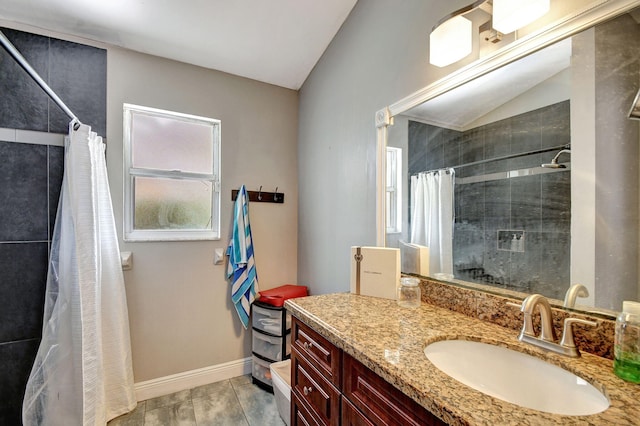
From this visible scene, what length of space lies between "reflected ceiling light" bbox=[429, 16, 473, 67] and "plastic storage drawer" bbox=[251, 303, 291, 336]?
1.84 m

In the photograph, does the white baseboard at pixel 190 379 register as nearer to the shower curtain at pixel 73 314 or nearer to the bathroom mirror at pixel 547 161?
the shower curtain at pixel 73 314

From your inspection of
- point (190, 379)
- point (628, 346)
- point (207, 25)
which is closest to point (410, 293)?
point (628, 346)

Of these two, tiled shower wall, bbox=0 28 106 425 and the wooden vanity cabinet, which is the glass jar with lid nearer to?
the wooden vanity cabinet

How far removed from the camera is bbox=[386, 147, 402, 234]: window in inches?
61.2

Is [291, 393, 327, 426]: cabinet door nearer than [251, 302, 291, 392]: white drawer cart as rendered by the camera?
Yes

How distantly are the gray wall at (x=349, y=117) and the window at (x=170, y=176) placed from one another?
0.75 m

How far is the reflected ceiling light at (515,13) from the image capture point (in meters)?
0.97

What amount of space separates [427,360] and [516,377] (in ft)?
1.00

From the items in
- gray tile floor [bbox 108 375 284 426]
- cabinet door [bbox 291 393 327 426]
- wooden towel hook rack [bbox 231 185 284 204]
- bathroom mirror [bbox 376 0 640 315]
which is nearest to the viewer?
bathroom mirror [bbox 376 0 640 315]

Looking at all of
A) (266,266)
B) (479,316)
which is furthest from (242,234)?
(479,316)

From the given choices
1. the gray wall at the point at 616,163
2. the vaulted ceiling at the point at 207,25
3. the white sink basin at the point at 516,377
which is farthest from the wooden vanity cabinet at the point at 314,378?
the vaulted ceiling at the point at 207,25

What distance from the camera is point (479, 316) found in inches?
44.1

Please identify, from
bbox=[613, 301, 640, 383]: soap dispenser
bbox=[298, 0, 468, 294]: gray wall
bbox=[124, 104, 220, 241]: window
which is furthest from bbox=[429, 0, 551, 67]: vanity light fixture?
bbox=[124, 104, 220, 241]: window

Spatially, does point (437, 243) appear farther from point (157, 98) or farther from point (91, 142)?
point (157, 98)
